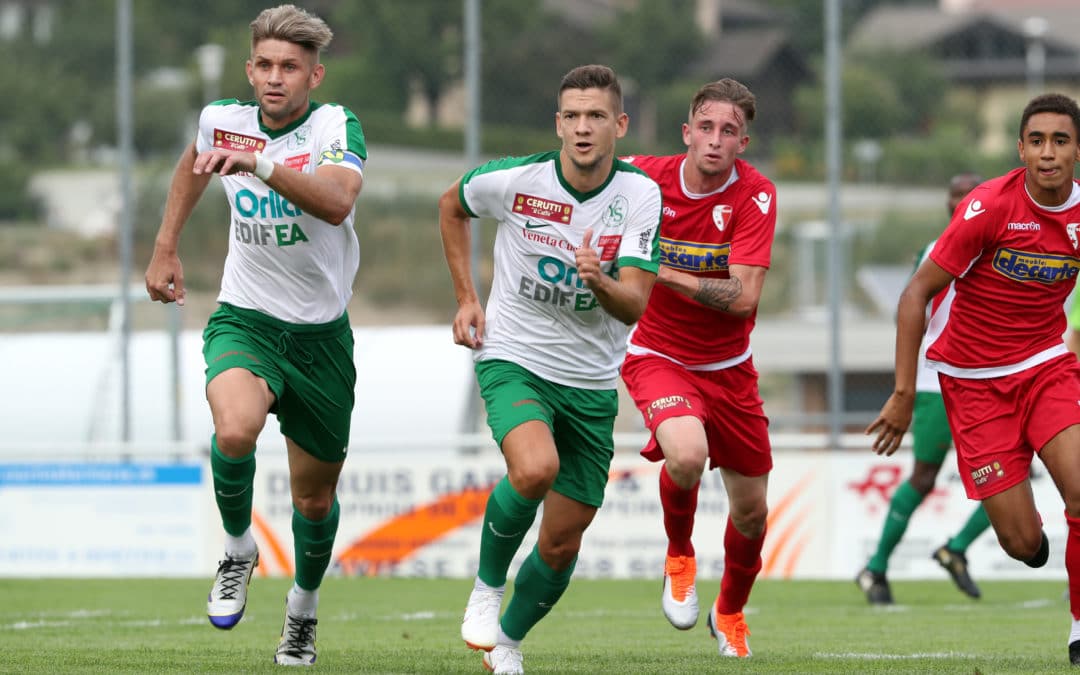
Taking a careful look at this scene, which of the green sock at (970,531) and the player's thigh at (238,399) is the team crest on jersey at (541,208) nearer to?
the player's thigh at (238,399)

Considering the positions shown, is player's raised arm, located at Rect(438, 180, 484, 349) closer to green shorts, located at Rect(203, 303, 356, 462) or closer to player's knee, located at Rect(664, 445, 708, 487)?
green shorts, located at Rect(203, 303, 356, 462)

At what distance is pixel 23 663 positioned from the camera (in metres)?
6.73

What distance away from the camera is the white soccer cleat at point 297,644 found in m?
6.94

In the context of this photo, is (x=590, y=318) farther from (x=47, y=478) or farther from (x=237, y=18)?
(x=237, y=18)

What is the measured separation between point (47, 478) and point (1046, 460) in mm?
9441

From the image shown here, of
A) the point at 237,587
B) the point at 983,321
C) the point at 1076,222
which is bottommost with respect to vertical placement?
the point at 237,587

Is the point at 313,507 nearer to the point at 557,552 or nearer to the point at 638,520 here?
the point at 557,552

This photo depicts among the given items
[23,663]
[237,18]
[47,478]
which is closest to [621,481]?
[47,478]

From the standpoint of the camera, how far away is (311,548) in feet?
23.2

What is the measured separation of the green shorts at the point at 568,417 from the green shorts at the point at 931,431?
15.1ft

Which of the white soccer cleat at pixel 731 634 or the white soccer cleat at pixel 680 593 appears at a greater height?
the white soccer cleat at pixel 680 593

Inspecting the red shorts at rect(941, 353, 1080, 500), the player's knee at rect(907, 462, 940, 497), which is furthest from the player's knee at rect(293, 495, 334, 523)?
the player's knee at rect(907, 462, 940, 497)

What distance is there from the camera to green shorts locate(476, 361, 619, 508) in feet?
21.0

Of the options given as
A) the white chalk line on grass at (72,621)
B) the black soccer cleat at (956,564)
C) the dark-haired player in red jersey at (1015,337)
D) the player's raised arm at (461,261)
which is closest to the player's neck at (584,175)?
the player's raised arm at (461,261)
